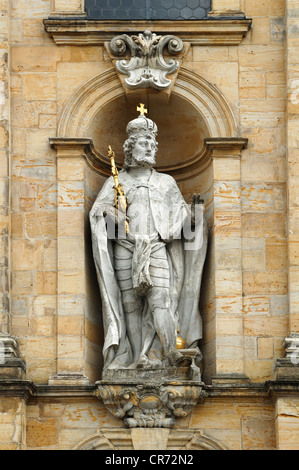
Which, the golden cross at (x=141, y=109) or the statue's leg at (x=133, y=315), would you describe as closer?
the statue's leg at (x=133, y=315)

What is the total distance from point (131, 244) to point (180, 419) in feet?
6.36

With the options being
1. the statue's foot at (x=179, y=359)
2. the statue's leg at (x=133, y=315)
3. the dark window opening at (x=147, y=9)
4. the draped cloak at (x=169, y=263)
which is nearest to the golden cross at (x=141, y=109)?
the draped cloak at (x=169, y=263)

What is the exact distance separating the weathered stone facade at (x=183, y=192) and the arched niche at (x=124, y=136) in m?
0.02

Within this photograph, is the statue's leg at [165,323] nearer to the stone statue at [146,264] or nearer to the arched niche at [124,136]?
the stone statue at [146,264]

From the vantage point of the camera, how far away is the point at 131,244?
22547mm

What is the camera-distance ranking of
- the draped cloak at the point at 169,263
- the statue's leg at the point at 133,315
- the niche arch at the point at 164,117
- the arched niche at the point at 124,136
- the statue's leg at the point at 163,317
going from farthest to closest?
the niche arch at the point at 164,117
the arched niche at the point at 124,136
the statue's leg at the point at 133,315
the draped cloak at the point at 169,263
the statue's leg at the point at 163,317

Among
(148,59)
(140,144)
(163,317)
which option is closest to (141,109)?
(140,144)

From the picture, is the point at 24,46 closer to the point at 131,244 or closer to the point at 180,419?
the point at 131,244

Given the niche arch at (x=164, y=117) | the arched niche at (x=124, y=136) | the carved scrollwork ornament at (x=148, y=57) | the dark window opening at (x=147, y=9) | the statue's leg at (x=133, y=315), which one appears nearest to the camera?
the statue's leg at (x=133, y=315)

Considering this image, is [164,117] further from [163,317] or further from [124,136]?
[163,317]

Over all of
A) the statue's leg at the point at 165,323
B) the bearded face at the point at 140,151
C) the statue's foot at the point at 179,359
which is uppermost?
the bearded face at the point at 140,151

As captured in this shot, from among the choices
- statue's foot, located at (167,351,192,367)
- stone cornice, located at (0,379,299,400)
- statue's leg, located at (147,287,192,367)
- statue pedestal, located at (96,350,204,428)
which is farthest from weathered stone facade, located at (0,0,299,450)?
statue's leg, located at (147,287,192,367)

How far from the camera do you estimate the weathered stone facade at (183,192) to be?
22.0 metres

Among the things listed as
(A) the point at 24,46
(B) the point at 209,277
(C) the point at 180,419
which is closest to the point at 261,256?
(B) the point at 209,277
